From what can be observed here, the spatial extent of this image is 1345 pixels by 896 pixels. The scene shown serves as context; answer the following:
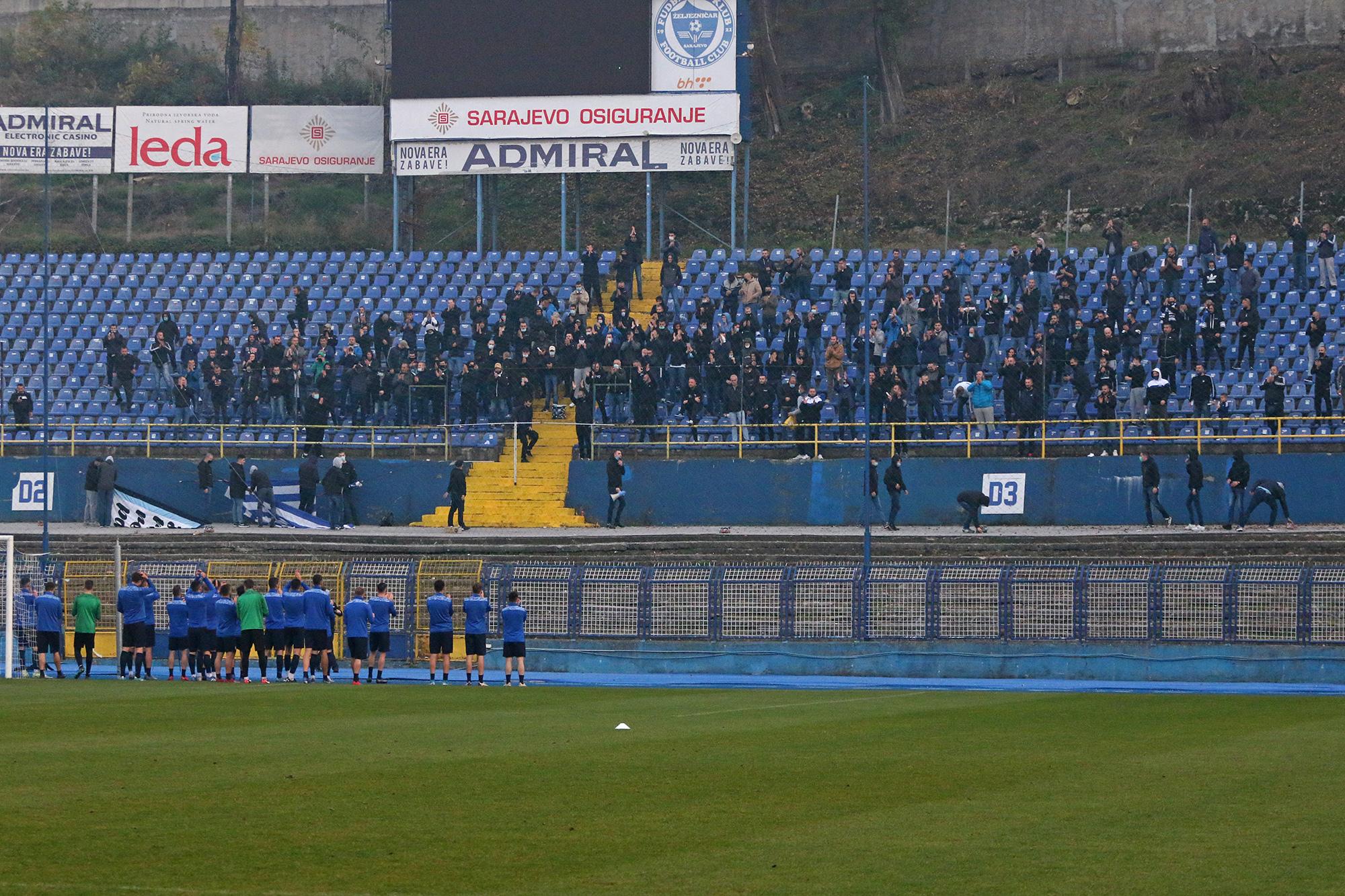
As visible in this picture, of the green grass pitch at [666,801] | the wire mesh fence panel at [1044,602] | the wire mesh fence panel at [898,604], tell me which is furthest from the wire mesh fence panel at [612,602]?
the green grass pitch at [666,801]

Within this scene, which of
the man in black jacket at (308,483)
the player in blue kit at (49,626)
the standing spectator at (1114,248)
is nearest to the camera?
the player in blue kit at (49,626)

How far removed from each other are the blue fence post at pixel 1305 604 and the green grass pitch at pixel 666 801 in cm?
714

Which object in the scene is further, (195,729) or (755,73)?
(755,73)

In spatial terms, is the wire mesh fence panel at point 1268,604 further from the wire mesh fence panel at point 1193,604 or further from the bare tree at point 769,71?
the bare tree at point 769,71

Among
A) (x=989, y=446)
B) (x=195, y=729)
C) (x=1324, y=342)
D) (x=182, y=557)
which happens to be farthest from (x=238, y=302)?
(x=195, y=729)

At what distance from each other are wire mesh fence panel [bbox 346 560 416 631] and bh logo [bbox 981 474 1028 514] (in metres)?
11.4

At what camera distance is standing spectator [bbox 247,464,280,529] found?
38031 mm

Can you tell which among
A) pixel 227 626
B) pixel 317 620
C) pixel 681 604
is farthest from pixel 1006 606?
pixel 227 626

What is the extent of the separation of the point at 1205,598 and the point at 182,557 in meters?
18.3

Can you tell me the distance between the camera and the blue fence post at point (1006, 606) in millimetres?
27984

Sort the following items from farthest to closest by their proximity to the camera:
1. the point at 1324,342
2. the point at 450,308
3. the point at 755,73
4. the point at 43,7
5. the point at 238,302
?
the point at 43,7, the point at 755,73, the point at 238,302, the point at 450,308, the point at 1324,342

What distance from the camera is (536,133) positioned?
4641cm

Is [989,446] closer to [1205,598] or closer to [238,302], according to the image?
[1205,598]

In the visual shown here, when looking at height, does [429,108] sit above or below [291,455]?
above
